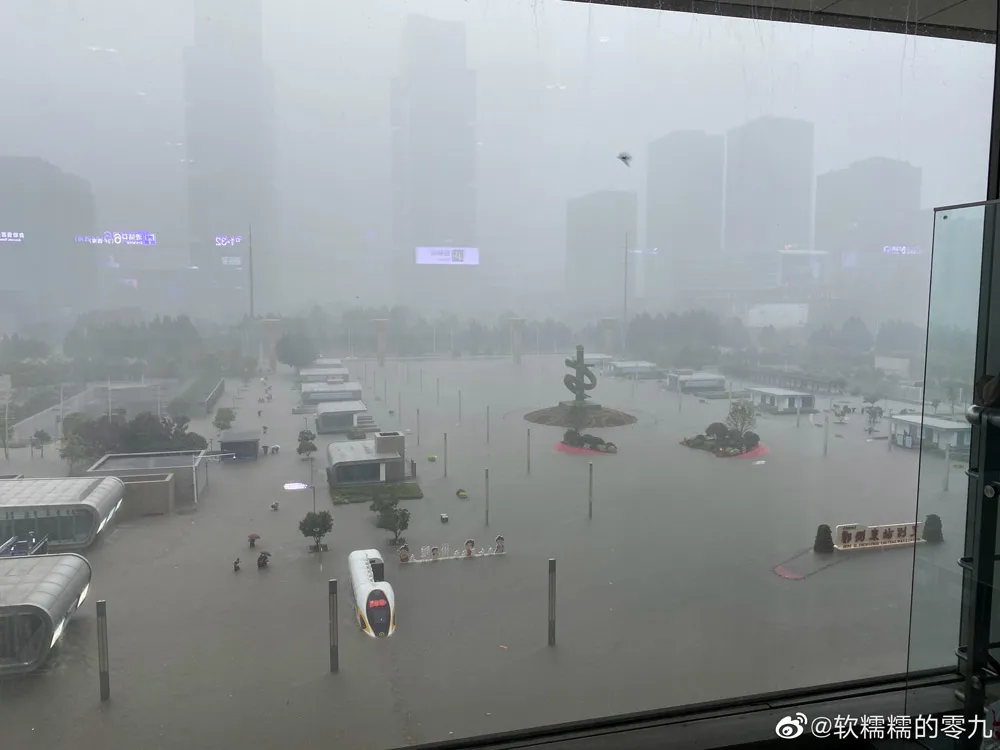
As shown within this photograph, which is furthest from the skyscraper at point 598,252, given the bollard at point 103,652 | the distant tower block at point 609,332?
the bollard at point 103,652

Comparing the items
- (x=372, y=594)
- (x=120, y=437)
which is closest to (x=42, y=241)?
(x=120, y=437)

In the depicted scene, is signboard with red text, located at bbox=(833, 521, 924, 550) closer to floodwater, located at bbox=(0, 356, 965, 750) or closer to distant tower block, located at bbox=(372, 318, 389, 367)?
floodwater, located at bbox=(0, 356, 965, 750)

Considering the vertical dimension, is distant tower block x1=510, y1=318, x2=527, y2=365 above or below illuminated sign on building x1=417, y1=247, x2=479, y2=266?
below

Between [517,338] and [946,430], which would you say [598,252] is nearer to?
[517,338]

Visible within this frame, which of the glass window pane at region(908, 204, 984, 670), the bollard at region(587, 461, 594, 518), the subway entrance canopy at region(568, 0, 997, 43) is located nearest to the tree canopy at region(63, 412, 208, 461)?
the bollard at region(587, 461, 594, 518)

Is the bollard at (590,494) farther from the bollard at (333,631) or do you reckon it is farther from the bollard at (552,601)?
the bollard at (333,631)
